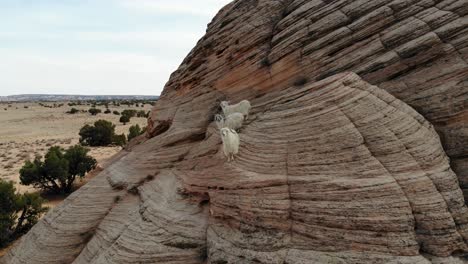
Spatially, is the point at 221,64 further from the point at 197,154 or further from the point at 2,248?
the point at 2,248

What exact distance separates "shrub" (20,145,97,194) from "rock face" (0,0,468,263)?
12.0 metres

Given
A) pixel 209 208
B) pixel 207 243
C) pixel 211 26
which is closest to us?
pixel 207 243

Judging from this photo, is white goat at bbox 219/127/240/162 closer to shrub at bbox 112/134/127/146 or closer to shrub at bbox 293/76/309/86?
shrub at bbox 293/76/309/86

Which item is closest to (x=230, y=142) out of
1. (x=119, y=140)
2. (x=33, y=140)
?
(x=119, y=140)

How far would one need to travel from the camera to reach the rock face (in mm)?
6652

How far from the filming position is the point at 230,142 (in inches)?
324

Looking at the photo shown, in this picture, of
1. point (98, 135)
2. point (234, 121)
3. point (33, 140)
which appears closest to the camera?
point (234, 121)

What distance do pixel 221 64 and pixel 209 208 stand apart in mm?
4704

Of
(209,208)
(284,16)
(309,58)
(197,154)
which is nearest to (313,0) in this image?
(284,16)

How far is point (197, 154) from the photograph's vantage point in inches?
395

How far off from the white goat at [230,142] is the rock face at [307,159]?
190 millimetres

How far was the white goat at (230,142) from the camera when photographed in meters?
8.24

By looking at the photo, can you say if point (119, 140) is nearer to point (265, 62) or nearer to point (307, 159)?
point (265, 62)

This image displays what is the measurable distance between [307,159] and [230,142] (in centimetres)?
169
